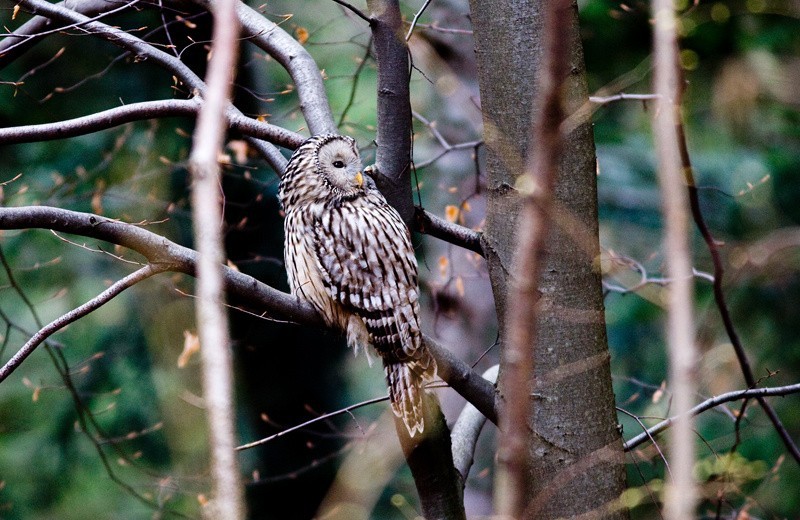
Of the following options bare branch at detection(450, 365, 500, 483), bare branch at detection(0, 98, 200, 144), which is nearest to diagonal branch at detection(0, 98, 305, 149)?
bare branch at detection(0, 98, 200, 144)

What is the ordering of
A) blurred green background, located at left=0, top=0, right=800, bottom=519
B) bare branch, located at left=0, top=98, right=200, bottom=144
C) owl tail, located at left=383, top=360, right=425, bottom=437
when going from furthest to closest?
blurred green background, located at left=0, top=0, right=800, bottom=519
owl tail, located at left=383, top=360, right=425, bottom=437
bare branch, located at left=0, top=98, right=200, bottom=144

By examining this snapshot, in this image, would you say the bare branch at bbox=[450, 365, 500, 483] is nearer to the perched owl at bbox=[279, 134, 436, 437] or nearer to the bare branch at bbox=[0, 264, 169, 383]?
the perched owl at bbox=[279, 134, 436, 437]

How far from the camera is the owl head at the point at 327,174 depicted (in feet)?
9.37

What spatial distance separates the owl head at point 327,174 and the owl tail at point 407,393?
65 centimetres

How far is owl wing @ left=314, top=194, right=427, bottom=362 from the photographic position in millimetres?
2701

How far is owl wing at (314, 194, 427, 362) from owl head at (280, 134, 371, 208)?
0.46 feet

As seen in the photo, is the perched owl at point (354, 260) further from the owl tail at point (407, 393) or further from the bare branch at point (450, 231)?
the bare branch at point (450, 231)

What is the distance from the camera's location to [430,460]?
237 cm

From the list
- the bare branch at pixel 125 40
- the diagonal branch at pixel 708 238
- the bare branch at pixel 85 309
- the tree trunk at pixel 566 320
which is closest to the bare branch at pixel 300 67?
the bare branch at pixel 125 40

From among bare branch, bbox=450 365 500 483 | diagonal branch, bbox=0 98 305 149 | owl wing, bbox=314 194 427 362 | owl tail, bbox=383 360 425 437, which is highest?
diagonal branch, bbox=0 98 305 149

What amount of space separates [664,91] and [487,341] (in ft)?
13.1

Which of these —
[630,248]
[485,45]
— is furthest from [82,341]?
[485,45]

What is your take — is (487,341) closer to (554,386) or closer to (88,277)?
(554,386)

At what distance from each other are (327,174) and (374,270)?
1.35 ft
